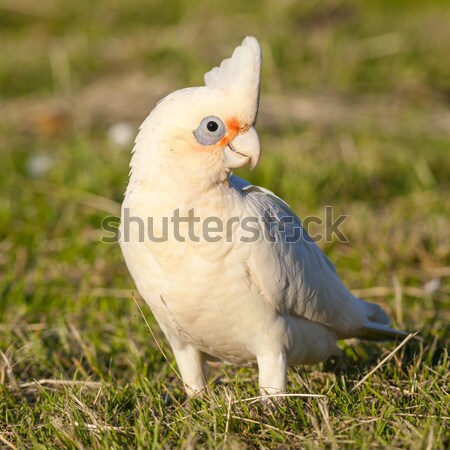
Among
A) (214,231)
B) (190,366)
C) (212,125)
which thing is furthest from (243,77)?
(190,366)

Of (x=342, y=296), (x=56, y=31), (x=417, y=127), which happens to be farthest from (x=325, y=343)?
(x=56, y=31)

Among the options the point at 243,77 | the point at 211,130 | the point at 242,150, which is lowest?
the point at 242,150

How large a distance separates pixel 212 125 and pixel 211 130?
21 millimetres

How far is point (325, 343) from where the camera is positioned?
376cm

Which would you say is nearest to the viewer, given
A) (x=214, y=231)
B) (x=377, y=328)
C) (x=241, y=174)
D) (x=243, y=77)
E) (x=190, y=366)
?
(x=243, y=77)

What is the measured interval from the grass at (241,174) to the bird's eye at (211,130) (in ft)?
3.54

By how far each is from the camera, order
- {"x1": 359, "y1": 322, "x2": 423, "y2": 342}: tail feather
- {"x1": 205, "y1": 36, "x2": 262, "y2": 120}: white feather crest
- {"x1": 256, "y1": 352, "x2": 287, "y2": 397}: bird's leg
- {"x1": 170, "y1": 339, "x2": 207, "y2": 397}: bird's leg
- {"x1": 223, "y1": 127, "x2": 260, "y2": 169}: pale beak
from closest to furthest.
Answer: {"x1": 205, "y1": 36, "x2": 262, "y2": 120}: white feather crest, {"x1": 223, "y1": 127, "x2": 260, "y2": 169}: pale beak, {"x1": 256, "y1": 352, "x2": 287, "y2": 397}: bird's leg, {"x1": 170, "y1": 339, "x2": 207, "y2": 397}: bird's leg, {"x1": 359, "y1": 322, "x2": 423, "y2": 342}: tail feather

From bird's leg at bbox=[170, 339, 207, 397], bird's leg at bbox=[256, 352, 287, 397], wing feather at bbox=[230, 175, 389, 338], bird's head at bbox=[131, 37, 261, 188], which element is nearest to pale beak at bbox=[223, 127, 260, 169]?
bird's head at bbox=[131, 37, 261, 188]

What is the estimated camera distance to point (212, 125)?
3.16 m

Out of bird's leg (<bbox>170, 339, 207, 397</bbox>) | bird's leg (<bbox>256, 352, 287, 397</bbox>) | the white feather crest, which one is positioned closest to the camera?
the white feather crest

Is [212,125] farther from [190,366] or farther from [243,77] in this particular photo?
[190,366]

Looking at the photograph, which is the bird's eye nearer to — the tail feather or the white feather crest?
the white feather crest

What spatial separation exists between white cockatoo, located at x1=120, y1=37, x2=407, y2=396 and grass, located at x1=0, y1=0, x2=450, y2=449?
0.32m

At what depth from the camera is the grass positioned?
3.17 meters
